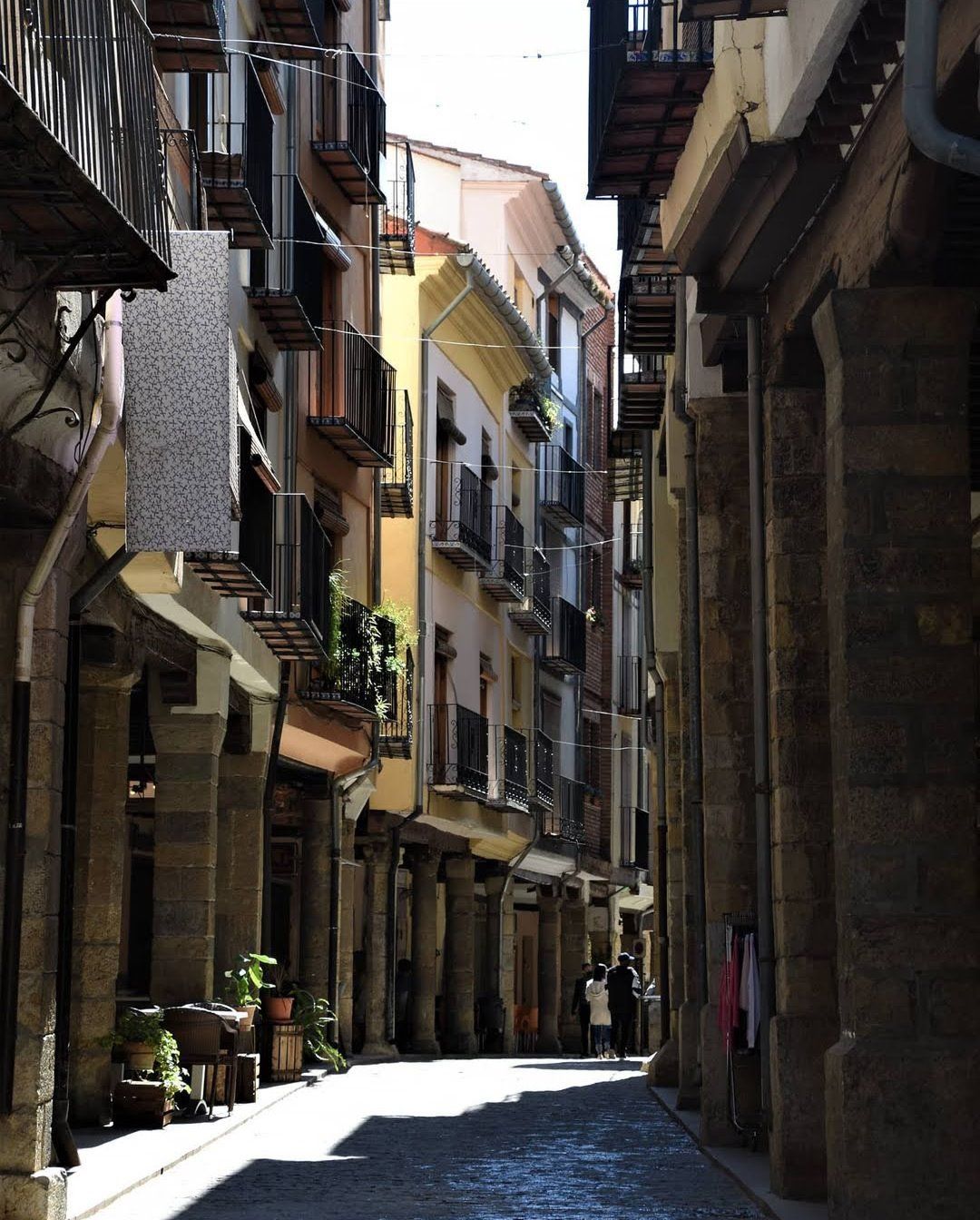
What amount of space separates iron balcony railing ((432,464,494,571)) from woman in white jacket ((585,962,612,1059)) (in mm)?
6698

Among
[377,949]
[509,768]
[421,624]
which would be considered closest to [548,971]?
[509,768]

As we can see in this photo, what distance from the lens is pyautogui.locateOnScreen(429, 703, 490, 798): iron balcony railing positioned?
32.4 metres

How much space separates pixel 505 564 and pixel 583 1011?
A: 8.64 meters

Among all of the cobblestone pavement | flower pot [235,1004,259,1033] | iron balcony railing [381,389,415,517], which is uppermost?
iron balcony railing [381,389,415,517]

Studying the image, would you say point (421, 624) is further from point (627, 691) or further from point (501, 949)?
point (627, 691)

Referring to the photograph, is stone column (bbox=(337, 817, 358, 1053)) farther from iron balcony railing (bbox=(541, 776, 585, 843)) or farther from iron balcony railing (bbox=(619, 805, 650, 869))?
Result: iron balcony railing (bbox=(619, 805, 650, 869))

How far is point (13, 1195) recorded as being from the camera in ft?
33.8

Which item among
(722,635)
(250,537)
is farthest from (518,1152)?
(250,537)

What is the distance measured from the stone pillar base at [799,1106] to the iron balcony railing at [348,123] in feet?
53.6

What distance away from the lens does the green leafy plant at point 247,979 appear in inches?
775

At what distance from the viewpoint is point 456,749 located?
109 feet

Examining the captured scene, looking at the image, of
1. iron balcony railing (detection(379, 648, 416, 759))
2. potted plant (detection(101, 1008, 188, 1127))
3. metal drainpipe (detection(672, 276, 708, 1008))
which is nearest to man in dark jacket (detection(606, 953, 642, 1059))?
iron balcony railing (detection(379, 648, 416, 759))

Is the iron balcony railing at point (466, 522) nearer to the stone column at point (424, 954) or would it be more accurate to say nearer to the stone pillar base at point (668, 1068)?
the stone column at point (424, 954)

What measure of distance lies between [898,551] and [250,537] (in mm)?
8637
